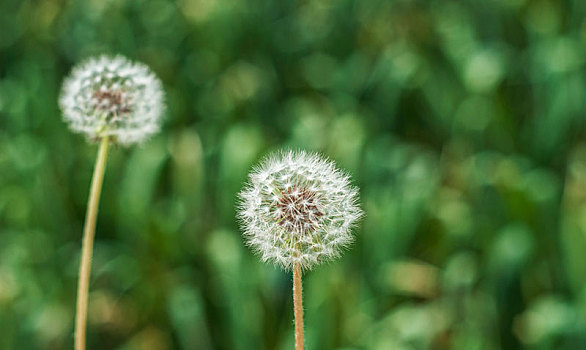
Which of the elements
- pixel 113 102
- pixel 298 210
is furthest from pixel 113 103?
pixel 298 210

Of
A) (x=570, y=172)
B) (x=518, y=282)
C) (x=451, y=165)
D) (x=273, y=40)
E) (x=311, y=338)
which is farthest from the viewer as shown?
(x=273, y=40)

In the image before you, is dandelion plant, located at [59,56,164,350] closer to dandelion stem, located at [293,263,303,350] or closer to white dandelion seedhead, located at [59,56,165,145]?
white dandelion seedhead, located at [59,56,165,145]

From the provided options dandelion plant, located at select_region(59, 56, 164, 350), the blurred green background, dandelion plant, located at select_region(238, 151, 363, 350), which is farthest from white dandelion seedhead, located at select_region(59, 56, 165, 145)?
the blurred green background

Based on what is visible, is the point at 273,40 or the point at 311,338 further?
the point at 273,40

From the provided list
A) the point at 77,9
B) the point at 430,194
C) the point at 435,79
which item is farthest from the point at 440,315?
the point at 77,9

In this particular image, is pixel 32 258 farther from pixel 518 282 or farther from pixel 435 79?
pixel 435 79

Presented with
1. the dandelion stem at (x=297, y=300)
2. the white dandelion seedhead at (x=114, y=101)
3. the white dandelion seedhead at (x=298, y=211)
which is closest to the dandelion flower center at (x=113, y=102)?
the white dandelion seedhead at (x=114, y=101)

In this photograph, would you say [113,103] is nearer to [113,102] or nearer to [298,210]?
[113,102]
